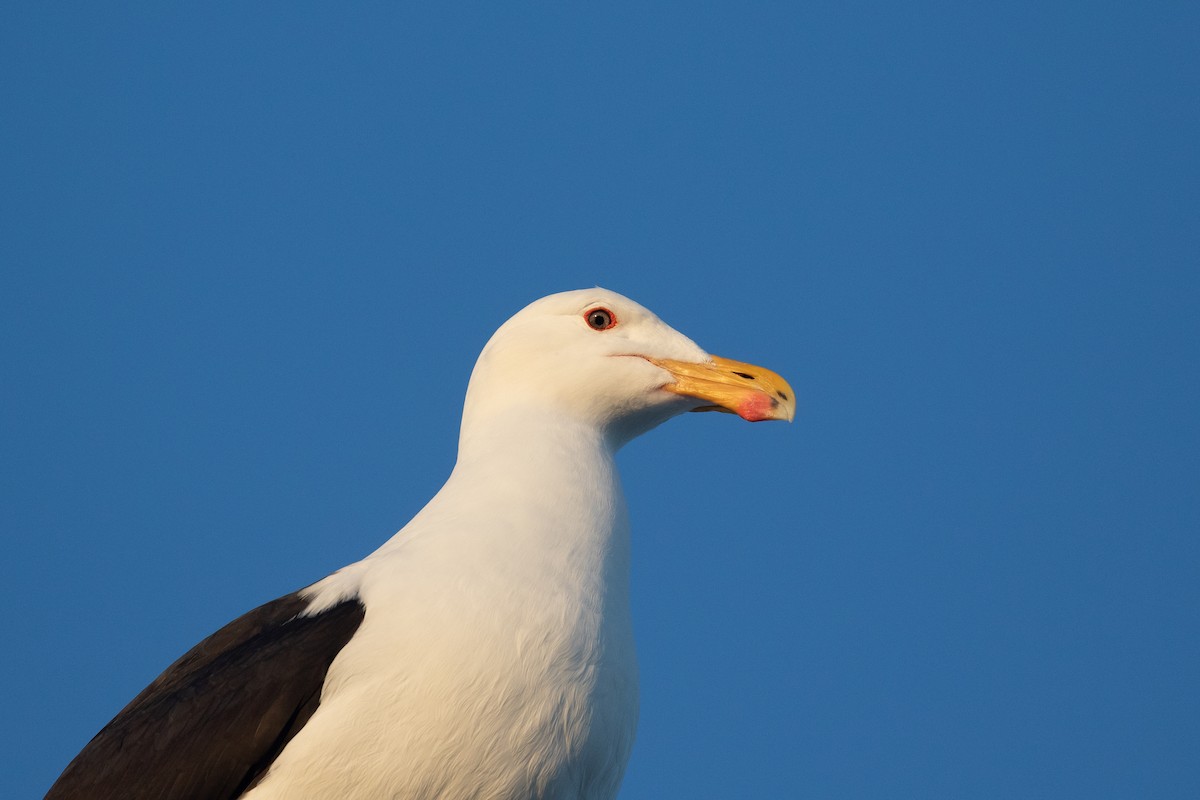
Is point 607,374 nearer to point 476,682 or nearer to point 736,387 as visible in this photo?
point 736,387

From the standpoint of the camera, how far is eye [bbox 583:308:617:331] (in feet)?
23.2

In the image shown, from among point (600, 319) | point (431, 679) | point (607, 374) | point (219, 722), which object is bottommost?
point (219, 722)

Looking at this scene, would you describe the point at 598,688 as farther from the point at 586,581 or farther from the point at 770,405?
the point at 770,405

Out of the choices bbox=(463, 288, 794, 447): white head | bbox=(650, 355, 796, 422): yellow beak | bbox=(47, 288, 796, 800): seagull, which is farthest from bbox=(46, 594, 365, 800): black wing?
bbox=(650, 355, 796, 422): yellow beak

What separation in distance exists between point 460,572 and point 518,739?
0.68 meters

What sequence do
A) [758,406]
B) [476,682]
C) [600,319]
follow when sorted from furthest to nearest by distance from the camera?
[600,319]
[758,406]
[476,682]

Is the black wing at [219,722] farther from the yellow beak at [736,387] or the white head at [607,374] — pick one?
the yellow beak at [736,387]

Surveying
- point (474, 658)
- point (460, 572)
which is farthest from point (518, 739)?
point (460, 572)

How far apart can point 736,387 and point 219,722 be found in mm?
2798

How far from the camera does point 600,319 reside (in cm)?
711

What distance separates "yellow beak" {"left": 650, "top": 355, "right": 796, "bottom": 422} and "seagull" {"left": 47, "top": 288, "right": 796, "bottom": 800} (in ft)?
2.90

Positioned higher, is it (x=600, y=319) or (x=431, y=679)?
(x=600, y=319)

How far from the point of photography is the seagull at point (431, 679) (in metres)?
5.25

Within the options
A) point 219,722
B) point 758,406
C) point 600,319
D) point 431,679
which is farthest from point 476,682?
point 600,319
